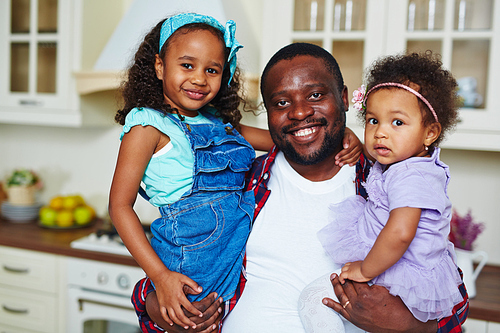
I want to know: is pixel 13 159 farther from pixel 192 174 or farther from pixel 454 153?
pixel 454 153

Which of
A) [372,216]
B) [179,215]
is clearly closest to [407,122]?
[372,216]

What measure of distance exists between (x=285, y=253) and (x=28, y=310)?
1828mm

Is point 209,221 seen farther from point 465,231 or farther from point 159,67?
point 465,231

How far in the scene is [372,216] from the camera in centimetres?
110

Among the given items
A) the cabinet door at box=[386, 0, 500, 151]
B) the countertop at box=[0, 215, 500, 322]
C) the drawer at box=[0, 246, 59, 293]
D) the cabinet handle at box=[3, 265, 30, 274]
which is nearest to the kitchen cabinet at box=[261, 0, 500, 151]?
the cabinet door at box=[386, 0, 500, 151]

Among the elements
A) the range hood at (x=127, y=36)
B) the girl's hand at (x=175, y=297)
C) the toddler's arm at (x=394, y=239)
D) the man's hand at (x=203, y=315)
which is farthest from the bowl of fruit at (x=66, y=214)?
the toddler's arm at (x=394, y=239)

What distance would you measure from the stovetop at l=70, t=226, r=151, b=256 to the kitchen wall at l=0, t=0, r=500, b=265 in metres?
0.41

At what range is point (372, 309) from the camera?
3.51 ft

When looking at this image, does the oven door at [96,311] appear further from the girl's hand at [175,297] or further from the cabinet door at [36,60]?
the girl's hand at [175,297]

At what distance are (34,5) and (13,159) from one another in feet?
3.72

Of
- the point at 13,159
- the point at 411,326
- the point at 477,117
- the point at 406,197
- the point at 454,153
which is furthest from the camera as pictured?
the point at 13,159

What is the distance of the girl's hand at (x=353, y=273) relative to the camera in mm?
1068

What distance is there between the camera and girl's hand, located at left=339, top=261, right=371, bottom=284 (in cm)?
107

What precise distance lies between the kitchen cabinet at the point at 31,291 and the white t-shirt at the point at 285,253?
1.47 m
